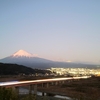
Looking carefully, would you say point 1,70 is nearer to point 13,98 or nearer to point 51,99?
point 51,99

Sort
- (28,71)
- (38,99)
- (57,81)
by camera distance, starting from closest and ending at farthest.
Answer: (38,99) → (57,81) → (28,71)

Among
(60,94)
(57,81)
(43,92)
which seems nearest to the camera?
(60,94)

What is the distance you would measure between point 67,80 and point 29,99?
63.8m

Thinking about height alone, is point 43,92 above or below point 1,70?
below

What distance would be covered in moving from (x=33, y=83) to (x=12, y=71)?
55.7 meters

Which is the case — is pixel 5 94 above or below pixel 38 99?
above

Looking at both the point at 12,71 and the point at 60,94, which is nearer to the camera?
the point at 60,94

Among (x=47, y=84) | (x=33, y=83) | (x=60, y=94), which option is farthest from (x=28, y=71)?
(x=60, y=94)

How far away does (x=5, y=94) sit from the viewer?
16203 millimetres

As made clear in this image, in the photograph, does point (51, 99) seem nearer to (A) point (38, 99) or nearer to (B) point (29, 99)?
(A) point (38, 99)

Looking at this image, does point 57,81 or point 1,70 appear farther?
point 1,70

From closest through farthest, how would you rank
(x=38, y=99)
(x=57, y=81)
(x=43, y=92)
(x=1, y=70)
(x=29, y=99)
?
(x=29, y=99) < (x=38, y=99) < (x=43, y=92) < (x=57, y=81) < (x=1, y=70)

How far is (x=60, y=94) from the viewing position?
156ft

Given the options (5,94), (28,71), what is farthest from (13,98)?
(28,71)
